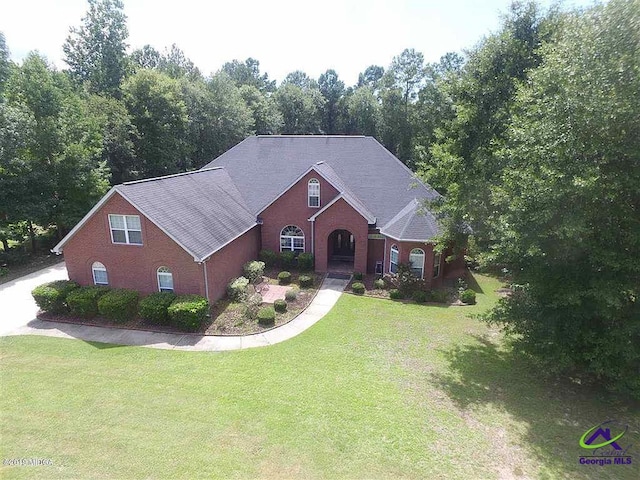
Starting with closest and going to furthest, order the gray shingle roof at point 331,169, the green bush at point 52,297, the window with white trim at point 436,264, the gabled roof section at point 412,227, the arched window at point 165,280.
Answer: the green bush at point 52,297, the arched window at point 165,280, the gabled roof section at point 412,227, the window with white trim at point 436,264, the gray shingle roof at point 331,169

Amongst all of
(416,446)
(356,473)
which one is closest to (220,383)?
(356,473)

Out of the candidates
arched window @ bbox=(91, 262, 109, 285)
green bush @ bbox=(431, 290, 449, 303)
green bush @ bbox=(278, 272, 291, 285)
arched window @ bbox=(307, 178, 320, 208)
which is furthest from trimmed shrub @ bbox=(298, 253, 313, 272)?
arched window @ bbox=(91, 262, 109, 285)

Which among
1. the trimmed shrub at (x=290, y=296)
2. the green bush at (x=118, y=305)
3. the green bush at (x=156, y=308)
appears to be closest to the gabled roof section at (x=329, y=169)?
the trimmed shrub at (x=290, y=296)

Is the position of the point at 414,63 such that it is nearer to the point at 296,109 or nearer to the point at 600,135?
the point at 296,109

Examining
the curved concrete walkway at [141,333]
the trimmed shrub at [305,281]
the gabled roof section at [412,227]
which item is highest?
the gabled roof section at [412,227]

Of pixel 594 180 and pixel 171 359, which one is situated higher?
pixel 594 180

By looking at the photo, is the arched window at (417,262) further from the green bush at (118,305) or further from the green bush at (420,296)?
the green bush at (118,305)
